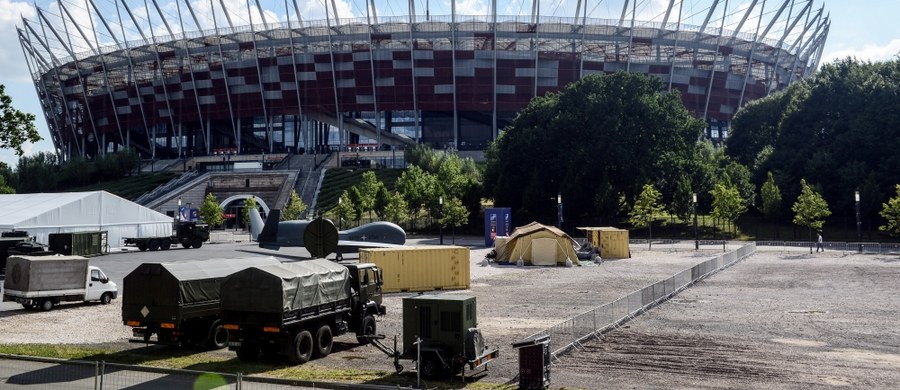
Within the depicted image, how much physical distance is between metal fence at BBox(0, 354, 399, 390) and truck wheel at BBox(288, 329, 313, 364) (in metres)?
1.75

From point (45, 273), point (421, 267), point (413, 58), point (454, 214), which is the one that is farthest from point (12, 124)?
point (413, 58)

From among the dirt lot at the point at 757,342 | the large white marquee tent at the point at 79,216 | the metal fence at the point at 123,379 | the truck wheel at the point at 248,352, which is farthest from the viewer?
the large white marquee tent at the point at 79,216

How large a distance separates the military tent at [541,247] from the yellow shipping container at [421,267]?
13274mm

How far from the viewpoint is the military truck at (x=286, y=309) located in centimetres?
1852

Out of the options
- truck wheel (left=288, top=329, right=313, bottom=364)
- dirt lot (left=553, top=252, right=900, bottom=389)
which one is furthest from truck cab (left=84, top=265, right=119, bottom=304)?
dirt lot (left=553, top=252, right=900, bottom=389)

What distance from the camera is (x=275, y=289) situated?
18344mm

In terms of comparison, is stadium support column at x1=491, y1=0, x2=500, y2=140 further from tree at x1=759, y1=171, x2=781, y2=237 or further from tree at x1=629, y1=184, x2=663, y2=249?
tree at x1=759, y1=171, x2=781, y2=237

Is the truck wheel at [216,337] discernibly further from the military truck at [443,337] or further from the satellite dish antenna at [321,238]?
the military truck at [443,337]

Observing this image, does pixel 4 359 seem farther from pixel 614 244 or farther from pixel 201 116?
pixel 201 116

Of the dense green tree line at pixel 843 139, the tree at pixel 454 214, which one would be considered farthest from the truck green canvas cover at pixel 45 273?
the dense green tree line at pixel 843 139

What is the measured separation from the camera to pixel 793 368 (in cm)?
1859

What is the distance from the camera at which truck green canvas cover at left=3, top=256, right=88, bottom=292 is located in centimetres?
2898

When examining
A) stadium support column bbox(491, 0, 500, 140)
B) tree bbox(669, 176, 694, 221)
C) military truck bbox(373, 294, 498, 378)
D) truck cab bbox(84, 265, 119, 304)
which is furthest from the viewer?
stadium support column bbox(491, 0, 500, 140)

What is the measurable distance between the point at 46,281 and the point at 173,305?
476 inches
